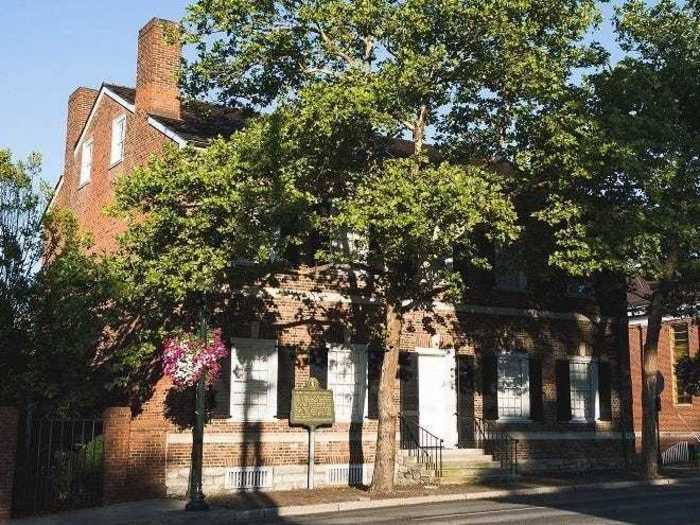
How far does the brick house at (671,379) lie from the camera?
114 feet

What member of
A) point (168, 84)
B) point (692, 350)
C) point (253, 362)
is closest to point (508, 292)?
point (253, 362)

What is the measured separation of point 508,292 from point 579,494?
7153 millimetres

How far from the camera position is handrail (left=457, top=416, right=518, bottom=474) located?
904 inches

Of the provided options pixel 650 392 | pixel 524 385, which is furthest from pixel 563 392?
pixel 650 392

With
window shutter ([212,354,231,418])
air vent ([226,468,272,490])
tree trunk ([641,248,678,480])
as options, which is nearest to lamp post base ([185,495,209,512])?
air vent ([226,468,272,490])

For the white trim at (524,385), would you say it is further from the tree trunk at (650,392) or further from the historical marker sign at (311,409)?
the historical marker sign at (311,409)

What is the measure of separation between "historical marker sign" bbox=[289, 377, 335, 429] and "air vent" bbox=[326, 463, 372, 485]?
1466 millimetres

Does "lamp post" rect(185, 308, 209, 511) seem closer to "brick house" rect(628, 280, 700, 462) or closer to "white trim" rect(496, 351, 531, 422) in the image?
"white trim" rect(496, 351, 531, 422)

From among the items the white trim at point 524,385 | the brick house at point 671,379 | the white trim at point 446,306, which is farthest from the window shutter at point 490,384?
the brick house at point 671,379

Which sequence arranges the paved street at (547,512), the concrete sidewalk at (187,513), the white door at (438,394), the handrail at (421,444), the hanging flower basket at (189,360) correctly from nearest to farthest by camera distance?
the paved street at (547,512), the concrete sidewalk at (187,513), the hanging flower basket at (189,360), the handrail at (421,444), the white door at (438,394)

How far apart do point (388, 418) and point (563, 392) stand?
857 cm

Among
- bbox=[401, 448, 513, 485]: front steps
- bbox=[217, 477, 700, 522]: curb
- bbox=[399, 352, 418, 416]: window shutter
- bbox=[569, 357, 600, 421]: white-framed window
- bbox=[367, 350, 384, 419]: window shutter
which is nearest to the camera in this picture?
bbox=[217, 477, 700, 522]: curb

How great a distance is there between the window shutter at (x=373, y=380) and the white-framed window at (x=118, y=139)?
8.62 metres

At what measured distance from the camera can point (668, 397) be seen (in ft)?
116
